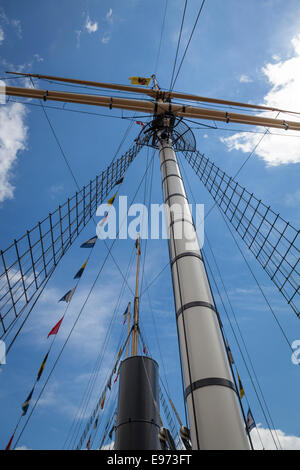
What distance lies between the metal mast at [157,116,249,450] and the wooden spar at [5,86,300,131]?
3.65 metres

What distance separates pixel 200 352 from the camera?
2371mm

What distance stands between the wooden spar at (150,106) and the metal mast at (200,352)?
144 inches

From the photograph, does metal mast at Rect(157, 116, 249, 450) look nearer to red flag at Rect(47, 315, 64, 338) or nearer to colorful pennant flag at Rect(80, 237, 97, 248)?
colorful pennant flag at Rect(80, 237, 97, 248)

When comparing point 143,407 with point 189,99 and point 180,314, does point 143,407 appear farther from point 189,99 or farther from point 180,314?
point 189,99

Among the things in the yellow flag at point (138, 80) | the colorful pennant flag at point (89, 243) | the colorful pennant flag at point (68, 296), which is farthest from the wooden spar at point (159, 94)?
the colorful pennant flag at point (68, 296)

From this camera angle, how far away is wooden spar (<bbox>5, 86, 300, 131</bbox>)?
20.2ft

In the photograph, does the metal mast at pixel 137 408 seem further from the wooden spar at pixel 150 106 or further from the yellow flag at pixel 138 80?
the yellow flag at pixel 138 80

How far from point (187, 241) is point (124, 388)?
2776mm

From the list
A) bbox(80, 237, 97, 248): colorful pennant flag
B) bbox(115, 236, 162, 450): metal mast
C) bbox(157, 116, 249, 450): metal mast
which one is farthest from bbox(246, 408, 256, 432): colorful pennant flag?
bbox(80, 237, 97, 248): colorful pennant flag

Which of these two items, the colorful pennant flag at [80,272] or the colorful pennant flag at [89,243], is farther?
the colorful pennant flag at [89,243]

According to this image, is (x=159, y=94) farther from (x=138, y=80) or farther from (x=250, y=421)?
(x=250, y=421)

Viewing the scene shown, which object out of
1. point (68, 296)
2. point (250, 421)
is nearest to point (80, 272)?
point (68, 296)

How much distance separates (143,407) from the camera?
13.5 feet

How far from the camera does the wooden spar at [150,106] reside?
6160mm
